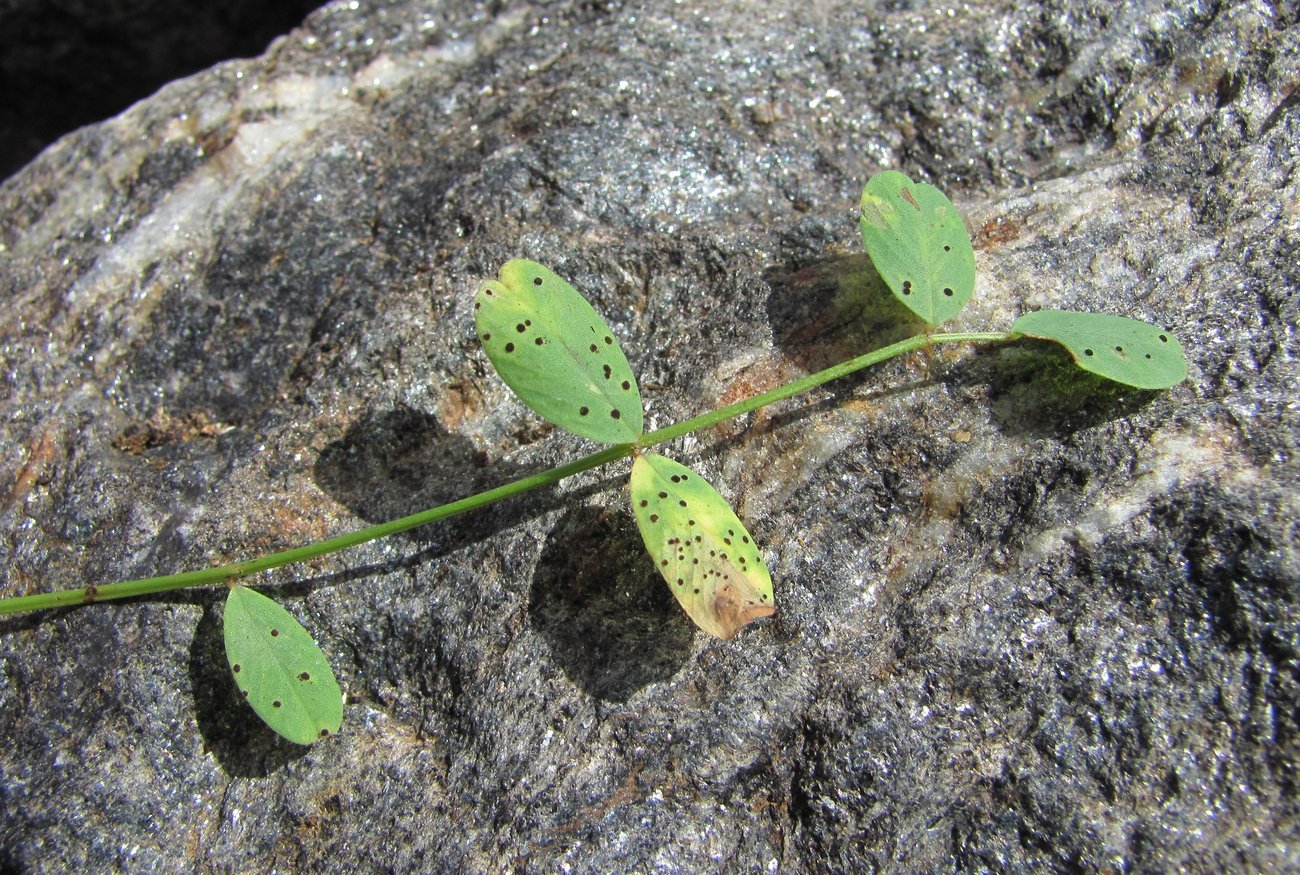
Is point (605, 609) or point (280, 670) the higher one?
point (280, 670)

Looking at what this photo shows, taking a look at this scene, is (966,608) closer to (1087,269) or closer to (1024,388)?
(1024,388)

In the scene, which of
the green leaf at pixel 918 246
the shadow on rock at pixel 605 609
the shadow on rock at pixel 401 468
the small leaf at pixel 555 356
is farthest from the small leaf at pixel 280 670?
the green leaf at pixel 918 246

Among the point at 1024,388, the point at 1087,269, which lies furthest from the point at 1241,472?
the point at 1087,269

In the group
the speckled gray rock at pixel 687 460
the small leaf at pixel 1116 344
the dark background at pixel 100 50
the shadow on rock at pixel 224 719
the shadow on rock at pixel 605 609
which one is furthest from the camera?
the dark background at pixel 100 50

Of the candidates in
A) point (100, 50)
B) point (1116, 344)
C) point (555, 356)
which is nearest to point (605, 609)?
point (555, 356)

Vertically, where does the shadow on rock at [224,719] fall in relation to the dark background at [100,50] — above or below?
below

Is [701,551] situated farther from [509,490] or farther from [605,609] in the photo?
[509,490]

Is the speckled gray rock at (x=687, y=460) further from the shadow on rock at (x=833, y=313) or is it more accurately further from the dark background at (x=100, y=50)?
the dark background at (x=100, y=50)
